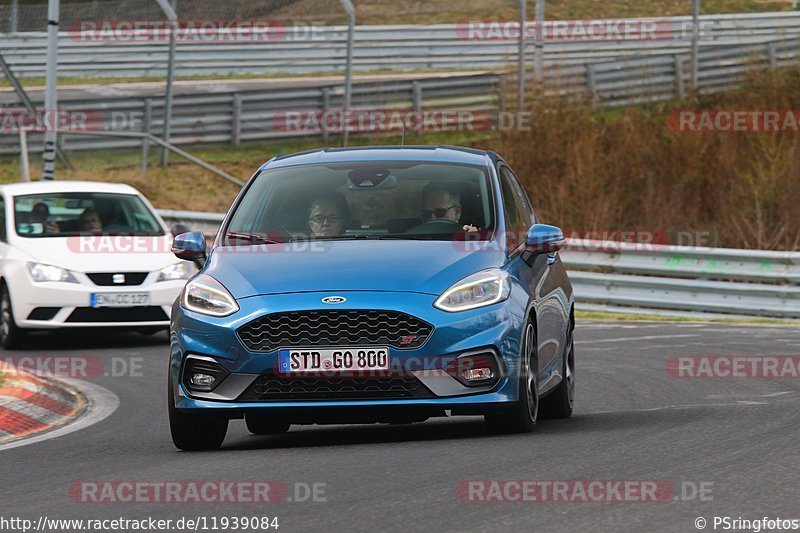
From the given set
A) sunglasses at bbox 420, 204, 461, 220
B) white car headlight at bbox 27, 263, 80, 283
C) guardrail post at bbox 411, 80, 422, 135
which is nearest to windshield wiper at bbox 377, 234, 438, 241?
sunglasses at bbox 420, 204, 461, 220

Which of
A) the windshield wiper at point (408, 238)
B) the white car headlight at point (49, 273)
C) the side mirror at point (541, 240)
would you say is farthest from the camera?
the white car headlight at point (49, 273)

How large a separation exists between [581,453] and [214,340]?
2.08m

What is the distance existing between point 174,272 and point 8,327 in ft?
5.98

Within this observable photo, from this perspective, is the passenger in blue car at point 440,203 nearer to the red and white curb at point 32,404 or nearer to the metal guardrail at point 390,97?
the red and white curb at point 32,404

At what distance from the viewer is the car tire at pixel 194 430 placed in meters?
9.16

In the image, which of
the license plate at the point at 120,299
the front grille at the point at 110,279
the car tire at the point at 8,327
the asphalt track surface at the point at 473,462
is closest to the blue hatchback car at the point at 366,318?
the asphalt track surface at the point at 473,462

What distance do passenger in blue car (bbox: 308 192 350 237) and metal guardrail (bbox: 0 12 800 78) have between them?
119 feet

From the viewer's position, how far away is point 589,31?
49.1m

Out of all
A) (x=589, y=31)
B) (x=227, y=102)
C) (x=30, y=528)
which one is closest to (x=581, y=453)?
(x=30, y=528)

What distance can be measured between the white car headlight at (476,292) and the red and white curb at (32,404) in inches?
127

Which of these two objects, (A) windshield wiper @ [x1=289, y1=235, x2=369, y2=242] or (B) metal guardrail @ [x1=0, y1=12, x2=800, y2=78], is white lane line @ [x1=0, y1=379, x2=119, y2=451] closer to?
(A) windshield wiper @ [x1=289, y1=235, x2=369, y2=242]

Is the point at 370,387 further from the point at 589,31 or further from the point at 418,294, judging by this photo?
the point at 589,31

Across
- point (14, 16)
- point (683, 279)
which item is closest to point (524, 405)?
point (683, 279)

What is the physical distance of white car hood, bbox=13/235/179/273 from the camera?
17094mm
